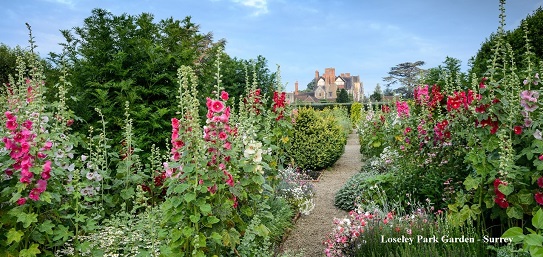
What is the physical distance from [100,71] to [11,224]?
2416mm

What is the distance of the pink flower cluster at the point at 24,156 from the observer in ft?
9.66

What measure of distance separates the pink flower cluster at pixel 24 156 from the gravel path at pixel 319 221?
2289 mm

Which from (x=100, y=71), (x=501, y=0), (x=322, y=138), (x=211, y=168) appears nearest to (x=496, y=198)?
(x=501, y=0)

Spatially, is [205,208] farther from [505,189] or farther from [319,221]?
[319,221]

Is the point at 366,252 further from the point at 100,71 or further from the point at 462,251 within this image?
the point at 100,71

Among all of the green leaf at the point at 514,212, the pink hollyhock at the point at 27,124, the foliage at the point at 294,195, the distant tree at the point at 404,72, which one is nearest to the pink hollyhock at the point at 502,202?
the green leaf at the point at 514,212

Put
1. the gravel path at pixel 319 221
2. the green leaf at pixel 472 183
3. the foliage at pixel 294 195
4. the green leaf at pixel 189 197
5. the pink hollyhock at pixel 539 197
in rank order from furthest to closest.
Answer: the foliage at pixel 294 195
the gravel path at pixel 319 221
the green leaf at pixel 472 183
the pink hollyhock at pixel 539 197
the green leaf at pixel 189 197

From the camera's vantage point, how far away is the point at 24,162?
294 centimetres

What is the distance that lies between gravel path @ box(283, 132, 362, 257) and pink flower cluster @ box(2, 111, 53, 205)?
7.51 feet

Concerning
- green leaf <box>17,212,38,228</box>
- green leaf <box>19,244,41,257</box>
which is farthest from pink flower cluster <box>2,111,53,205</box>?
green leaf <box>19,244,41,257</box>

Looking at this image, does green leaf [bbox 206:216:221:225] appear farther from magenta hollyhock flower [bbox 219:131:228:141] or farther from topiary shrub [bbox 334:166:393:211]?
topiary shrub [bbox 334:166:393:211]

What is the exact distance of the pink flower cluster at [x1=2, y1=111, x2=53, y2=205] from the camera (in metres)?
2.94

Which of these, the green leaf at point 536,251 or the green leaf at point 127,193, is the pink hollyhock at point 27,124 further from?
the green leaf at point 536,251

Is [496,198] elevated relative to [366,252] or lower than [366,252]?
elevated
